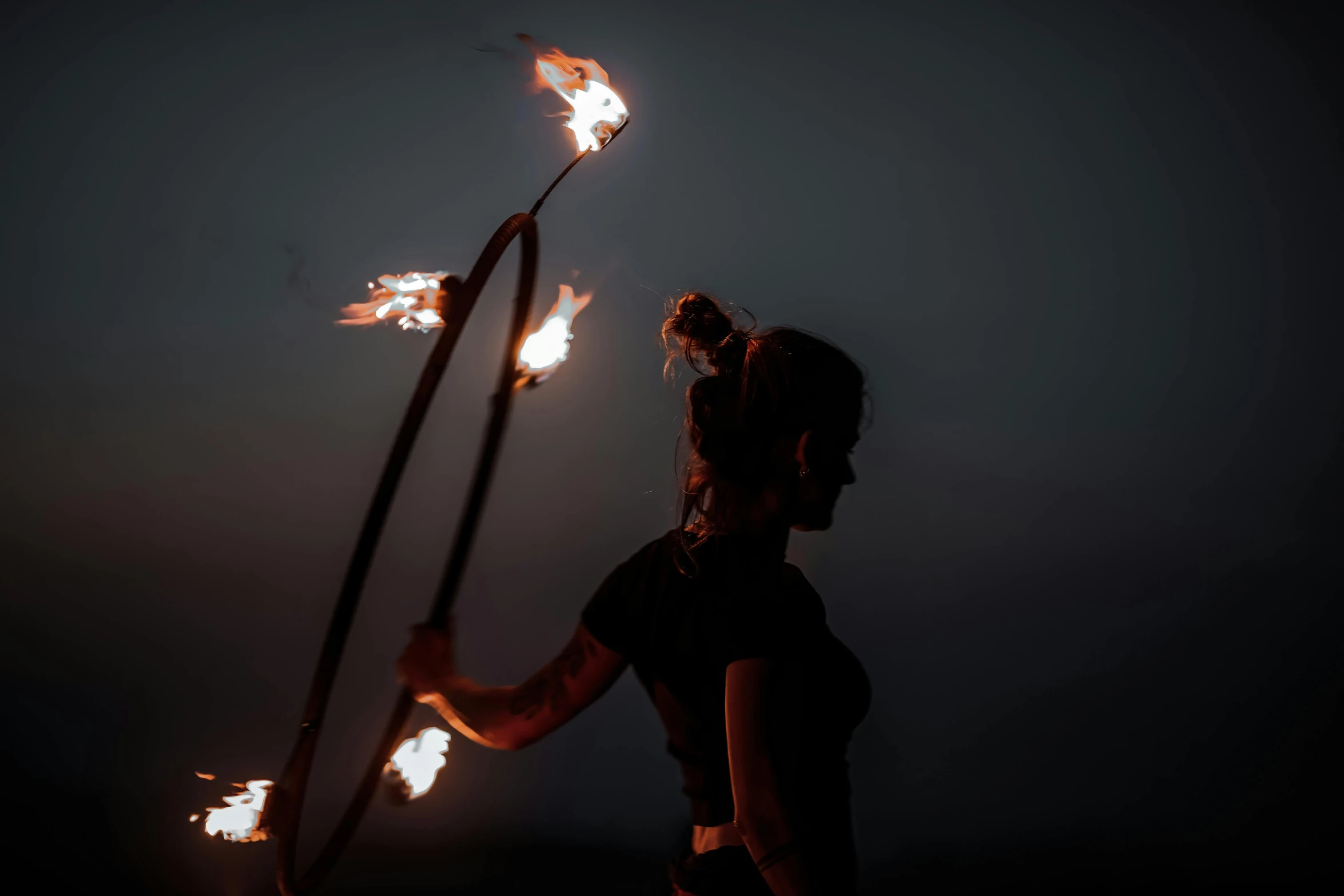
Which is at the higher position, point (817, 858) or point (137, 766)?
point (137, 766)

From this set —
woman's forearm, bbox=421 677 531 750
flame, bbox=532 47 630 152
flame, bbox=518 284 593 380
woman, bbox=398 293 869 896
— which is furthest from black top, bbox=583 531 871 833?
flame, bbox=532 47 630 152

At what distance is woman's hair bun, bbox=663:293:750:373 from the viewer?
1241mm

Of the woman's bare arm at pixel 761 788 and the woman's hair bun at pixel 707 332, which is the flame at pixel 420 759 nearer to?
the woman's bare arm at pixel 761 788

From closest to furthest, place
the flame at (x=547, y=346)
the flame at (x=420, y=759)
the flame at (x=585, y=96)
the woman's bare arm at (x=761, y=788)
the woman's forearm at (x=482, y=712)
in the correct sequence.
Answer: the woman's bare arm at (x=761, y=788), the woman's forearm at (x=482, y=712), the flame at (x=420, y=759), the flame at (x=585, y=96), the flame at (x=547, y=346)

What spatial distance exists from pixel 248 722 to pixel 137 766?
0.39 m

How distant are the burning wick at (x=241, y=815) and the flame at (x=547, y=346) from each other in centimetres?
107

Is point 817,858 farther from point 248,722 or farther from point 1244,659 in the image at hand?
point 1244,659

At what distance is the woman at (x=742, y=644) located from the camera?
967 mm

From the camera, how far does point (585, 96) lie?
5.94ft

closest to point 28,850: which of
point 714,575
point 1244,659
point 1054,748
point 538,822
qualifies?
point 538,822

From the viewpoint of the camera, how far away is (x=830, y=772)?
1.04 m

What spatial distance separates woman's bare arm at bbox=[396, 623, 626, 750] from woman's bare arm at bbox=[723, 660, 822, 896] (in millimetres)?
309

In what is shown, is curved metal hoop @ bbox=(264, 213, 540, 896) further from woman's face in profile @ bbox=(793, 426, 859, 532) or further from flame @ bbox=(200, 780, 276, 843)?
woman's face in profile @ bbox=(793, 426, 859, 532)

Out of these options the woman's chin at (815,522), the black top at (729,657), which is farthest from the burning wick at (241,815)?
the woman's chin at (815,522)
